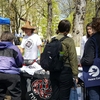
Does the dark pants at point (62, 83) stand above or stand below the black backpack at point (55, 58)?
A: below

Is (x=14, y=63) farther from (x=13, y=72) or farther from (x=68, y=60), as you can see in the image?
(x=68, y=60)

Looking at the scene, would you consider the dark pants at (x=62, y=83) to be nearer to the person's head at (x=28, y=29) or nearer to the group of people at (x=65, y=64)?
the group of people at (x=65, y=64)

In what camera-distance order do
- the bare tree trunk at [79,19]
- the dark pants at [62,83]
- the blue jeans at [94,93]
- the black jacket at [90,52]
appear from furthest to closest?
the bare tree trunk at [79,19], the dark pants at [62,83], the blue jeans at [94,93], the black jacket at [90,52]

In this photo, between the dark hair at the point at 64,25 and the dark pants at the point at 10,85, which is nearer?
the dark hair at the point at 64,25

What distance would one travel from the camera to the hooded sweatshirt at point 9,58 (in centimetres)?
473

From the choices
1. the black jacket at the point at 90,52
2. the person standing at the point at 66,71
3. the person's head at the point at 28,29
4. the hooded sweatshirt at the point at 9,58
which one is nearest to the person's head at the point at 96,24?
the black jacket at the point at 90,52

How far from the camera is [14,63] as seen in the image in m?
4.81

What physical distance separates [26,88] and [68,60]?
1615 millimetres

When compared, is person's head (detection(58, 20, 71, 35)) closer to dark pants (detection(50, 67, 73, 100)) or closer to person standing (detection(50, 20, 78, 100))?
person standing (detection(50, 20, 78, 100))

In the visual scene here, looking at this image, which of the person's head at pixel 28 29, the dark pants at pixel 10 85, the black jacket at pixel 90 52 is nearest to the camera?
the black jacket at pixel 90 52

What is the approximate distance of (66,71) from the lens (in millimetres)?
4238

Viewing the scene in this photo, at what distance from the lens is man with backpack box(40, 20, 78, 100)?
13.6 ft

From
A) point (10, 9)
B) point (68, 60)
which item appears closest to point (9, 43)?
point (68, 60)

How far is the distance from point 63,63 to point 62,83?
343 millimetres
